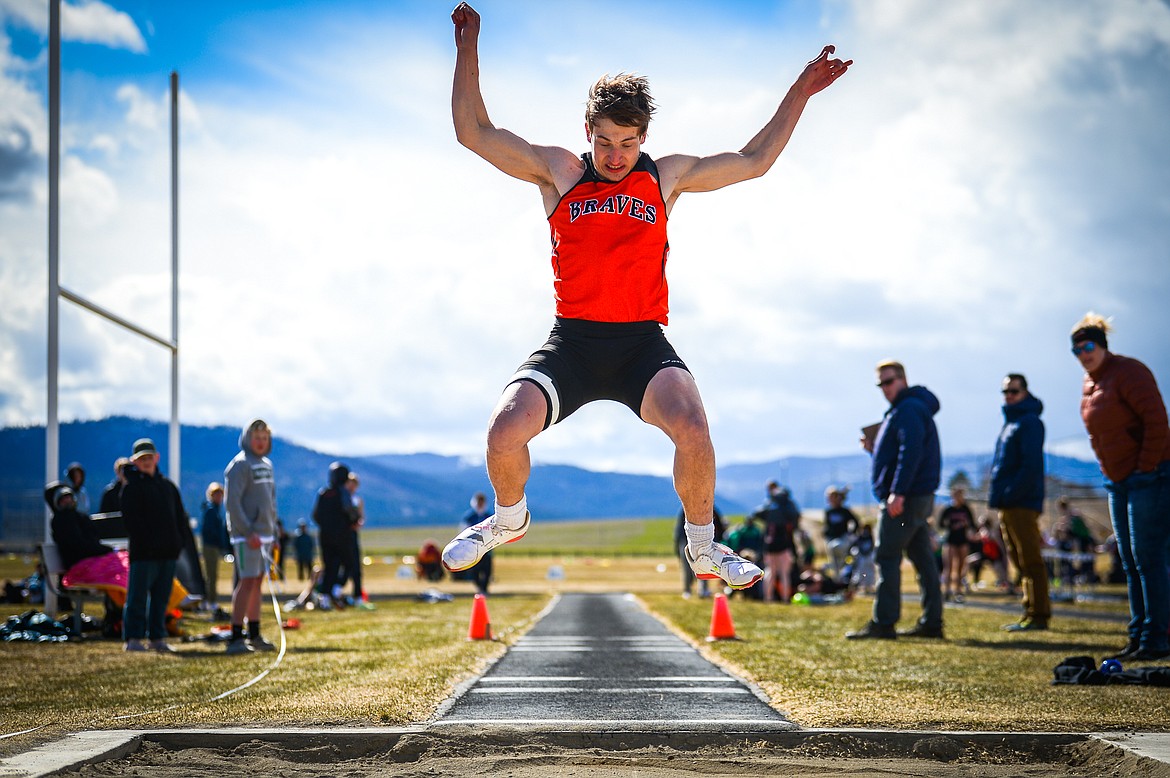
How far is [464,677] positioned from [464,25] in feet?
16.0

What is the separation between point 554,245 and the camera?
16.6ft

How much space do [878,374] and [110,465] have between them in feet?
43.7

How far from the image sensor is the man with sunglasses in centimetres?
1158

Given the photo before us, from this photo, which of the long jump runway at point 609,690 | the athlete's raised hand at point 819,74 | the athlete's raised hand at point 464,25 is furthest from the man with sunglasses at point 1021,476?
the athlete's raised hand at point 464,25

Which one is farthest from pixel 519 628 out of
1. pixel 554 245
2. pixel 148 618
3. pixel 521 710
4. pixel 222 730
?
pixel 554 245

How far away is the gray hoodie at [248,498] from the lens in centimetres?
1050

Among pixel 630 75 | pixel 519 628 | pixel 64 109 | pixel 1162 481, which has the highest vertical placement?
pixel 64 109

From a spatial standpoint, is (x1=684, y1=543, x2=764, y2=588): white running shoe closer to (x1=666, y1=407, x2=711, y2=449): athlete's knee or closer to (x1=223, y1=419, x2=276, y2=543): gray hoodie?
(x1=666, y1=407, x2=711, y2=449): athlete's knee

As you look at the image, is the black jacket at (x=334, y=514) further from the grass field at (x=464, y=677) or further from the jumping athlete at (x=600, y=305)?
the jumping athlete at (x=600, y=305)

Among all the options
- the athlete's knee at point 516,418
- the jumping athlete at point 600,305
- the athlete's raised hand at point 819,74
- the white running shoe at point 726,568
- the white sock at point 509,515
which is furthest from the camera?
the athlete's raised hand at point 819,74

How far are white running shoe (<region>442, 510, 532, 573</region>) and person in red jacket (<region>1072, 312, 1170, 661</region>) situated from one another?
5.79 meters

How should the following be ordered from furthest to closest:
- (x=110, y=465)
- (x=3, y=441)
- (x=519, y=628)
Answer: (x=110, y=465) → (x=3, y=441) → (x=519, y=628)

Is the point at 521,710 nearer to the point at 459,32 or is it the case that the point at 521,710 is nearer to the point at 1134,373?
the point at 459,32

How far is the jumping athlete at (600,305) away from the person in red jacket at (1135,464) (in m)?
5.14
